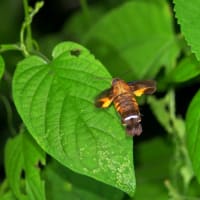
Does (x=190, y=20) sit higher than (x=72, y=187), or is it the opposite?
(x=190, y=20)

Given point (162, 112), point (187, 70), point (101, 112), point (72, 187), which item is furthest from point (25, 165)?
point (162, 112)

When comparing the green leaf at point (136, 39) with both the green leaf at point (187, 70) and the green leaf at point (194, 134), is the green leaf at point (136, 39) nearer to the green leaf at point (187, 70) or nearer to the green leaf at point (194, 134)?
the green leaf at point (187, 70)

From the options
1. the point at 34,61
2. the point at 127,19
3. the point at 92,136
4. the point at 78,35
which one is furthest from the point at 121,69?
the point at 92,136

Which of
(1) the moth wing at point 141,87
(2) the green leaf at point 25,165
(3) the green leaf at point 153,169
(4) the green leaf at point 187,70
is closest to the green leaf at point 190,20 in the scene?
(1) the moth wing at point 141,87

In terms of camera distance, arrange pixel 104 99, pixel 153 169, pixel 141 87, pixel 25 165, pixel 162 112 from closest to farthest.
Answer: pixel 104 99, pixel 141 87, pixel 25 165, pixel 162 112, pixel 153 169

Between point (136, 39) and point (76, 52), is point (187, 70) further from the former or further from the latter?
point (136, 39)
